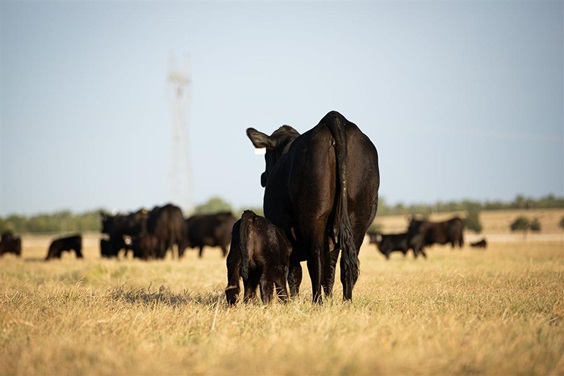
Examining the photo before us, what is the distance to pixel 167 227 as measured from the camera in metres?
26.6

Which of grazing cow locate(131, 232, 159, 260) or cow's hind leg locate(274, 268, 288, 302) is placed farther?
grazing cow locate(131, 232, 159, 260)

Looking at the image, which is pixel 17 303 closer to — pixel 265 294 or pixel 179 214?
pixel 265 294

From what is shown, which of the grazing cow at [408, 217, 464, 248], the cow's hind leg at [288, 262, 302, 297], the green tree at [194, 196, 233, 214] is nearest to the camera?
the cow's hind leg at [288, 262, 302, 297]

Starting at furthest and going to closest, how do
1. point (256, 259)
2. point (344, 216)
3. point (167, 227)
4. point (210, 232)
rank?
point (210, 232) → point (167, 227) → point (256, 259) → point (344, 216)

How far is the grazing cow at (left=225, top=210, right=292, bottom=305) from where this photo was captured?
7.21m

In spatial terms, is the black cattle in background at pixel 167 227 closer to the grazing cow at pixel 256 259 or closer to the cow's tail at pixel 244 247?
the grazing cow at pixel 256 259

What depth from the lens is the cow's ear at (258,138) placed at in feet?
30.7

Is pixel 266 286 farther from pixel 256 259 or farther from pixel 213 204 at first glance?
pixel 213 204

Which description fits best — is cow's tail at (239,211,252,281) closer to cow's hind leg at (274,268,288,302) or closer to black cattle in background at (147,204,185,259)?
cow's hind leg at (274,268,288,302)

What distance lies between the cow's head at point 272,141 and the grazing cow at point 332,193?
1.85 meters

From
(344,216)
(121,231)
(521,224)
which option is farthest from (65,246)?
(521,224)

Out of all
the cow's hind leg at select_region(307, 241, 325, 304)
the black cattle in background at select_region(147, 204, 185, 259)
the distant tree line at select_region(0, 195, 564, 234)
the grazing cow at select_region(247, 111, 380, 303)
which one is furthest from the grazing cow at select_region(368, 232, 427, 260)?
the distant tree line at select_region(0, 195, 564, 234)

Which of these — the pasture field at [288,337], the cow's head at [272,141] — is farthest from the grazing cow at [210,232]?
the pasture field at [288,337]

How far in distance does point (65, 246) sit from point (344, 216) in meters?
22.8
